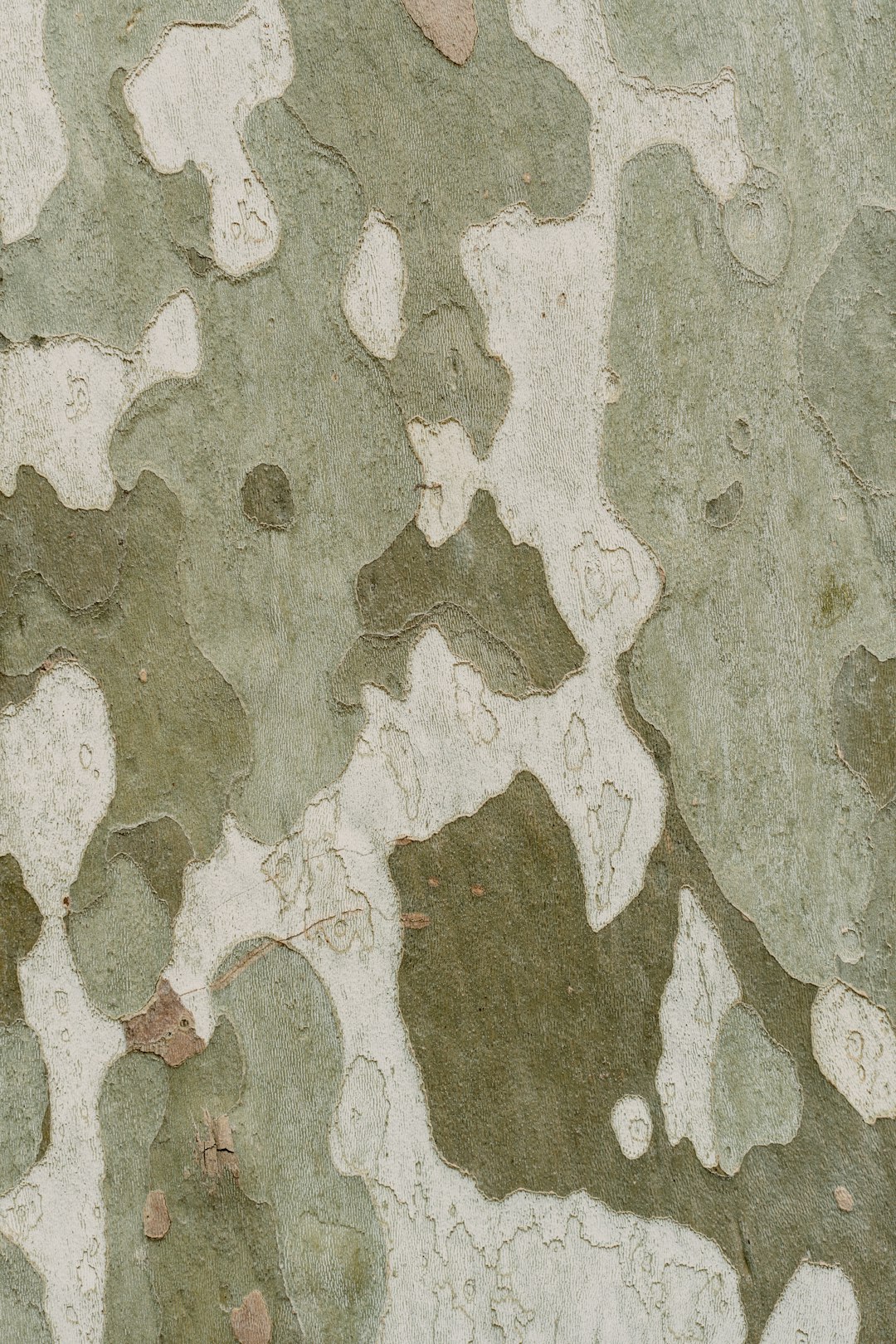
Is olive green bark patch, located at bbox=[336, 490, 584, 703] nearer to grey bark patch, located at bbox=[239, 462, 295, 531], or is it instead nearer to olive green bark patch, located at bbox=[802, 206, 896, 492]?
grey bark patch, located at bbox=[239, 462, 295, 531]

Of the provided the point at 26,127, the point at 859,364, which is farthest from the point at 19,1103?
the point at 859,364

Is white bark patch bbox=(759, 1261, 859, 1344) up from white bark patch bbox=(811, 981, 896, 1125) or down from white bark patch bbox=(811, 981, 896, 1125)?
down

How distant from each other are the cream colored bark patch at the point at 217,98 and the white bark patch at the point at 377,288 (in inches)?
5.9

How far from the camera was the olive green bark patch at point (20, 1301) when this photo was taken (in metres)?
1.47

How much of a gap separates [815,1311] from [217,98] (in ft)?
6.68

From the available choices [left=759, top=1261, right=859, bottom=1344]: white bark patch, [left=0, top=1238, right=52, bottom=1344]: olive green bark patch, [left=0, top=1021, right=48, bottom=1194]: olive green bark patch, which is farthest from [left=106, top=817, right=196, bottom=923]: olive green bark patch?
[left=759, top=1261, right=859, bottom=1344]: white bark patch

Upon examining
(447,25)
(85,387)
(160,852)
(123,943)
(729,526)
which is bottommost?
(123,943)

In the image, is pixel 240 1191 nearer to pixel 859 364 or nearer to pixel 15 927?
pixel 15 927

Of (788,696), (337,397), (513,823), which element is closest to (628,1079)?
(513,823)

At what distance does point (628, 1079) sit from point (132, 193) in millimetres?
1538

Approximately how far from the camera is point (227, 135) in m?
1.46

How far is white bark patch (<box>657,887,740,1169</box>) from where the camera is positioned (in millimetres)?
1458

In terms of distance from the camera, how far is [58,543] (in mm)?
1474

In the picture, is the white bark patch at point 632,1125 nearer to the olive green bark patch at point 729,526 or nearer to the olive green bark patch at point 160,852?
the olive green bark patch at point 729,526
